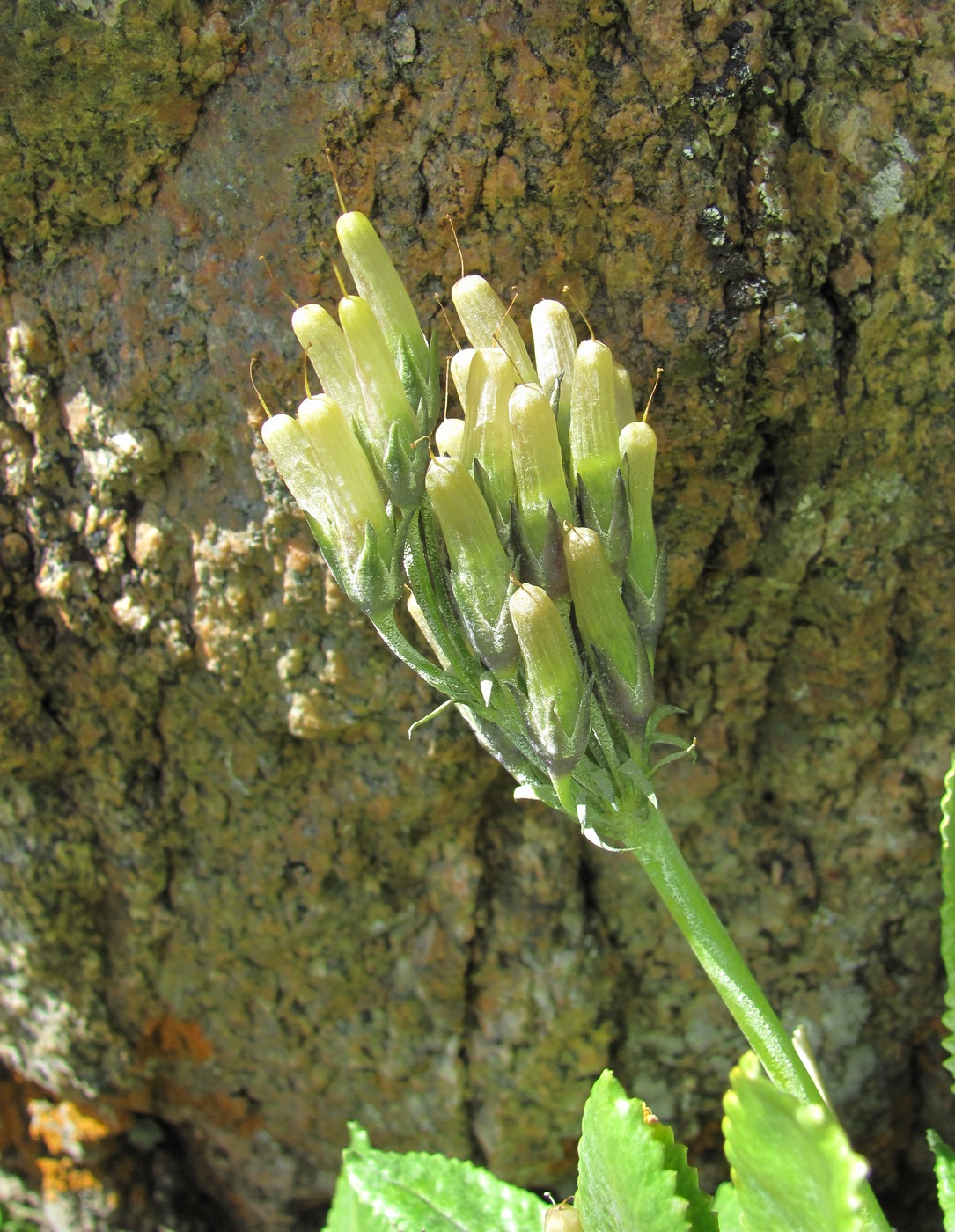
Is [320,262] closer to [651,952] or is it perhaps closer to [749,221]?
[749,221]

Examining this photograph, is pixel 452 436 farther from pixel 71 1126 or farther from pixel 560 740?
pixel 71 1126

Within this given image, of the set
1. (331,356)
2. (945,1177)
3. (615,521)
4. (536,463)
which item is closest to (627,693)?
(615,521)

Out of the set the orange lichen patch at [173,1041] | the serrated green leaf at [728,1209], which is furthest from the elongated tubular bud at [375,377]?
the orange lichen patch at [173,1041]

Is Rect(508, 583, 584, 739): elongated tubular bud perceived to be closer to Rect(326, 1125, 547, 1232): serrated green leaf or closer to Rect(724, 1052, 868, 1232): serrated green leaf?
Rect(724, 1052, 868, 1232): serrated green leaf

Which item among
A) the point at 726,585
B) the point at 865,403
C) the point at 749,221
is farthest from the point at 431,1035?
the point at 749,221

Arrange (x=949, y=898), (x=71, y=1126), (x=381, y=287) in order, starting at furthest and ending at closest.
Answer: (x=71, y=1126) < (x=949, y=898) < (x=381, y=287)

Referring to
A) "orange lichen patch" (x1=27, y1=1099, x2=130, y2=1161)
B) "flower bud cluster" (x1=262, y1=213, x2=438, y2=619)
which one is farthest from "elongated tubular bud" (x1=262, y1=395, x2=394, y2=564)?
"orange lichen patch" (x1=27, y1=1099, x2=130, y2=1161)
